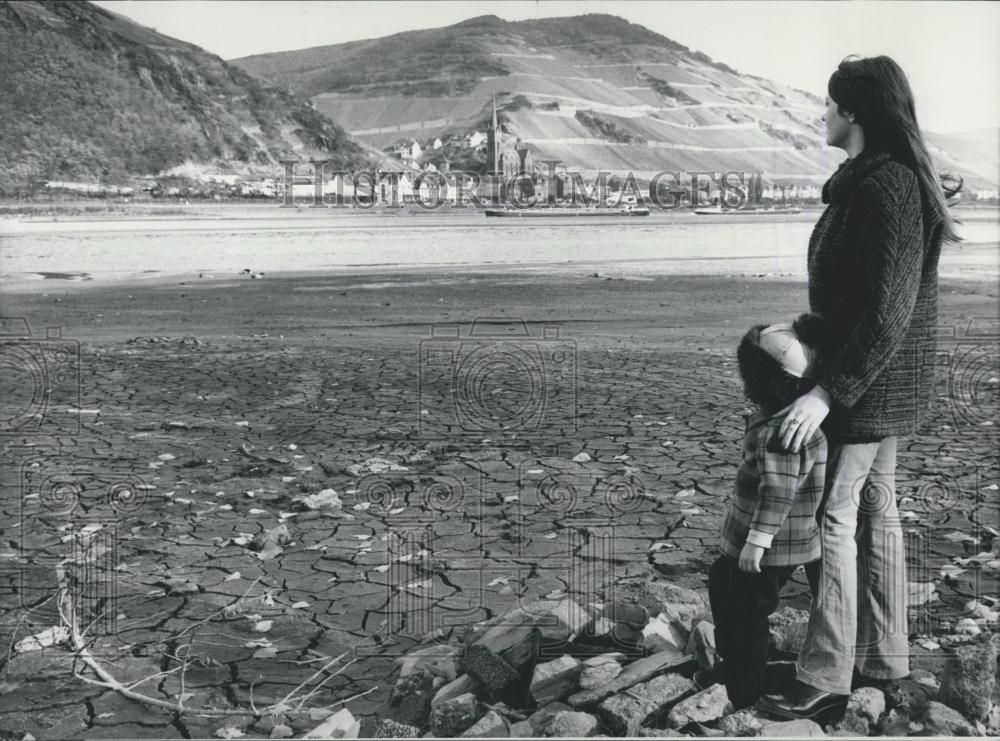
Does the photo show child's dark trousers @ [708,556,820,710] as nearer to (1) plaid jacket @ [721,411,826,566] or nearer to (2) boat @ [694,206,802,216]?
(1) plaid jacket @ [721,411,826,566]

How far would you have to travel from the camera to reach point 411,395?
7.02m

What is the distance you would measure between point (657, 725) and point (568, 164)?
24.1ft

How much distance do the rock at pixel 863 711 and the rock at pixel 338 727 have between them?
1.23 metres

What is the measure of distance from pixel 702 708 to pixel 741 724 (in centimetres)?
10

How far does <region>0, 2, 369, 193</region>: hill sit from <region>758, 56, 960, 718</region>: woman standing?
5.93 m

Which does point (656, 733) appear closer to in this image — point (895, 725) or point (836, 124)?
point (895, 725)

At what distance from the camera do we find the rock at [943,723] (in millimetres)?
2152

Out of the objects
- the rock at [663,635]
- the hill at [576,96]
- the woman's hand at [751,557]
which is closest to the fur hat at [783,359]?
the woman's hand at [751,557]

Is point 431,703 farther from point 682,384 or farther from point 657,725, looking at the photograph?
point 682,384

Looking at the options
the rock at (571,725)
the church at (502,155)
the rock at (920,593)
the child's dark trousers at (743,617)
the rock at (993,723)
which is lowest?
the rock at (920,593)

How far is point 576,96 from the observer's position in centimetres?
833

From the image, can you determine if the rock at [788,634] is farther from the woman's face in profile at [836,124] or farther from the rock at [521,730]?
the woman's face in profile at [836,124]

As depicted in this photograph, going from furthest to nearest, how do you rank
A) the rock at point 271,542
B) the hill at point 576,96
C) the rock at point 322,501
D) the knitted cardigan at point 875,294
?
the hill at point 576,96 < the rock at point 322,501 < the rock at point 271,542 < the knitted cardigan at point 875,294

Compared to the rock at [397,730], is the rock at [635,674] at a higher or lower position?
higher
